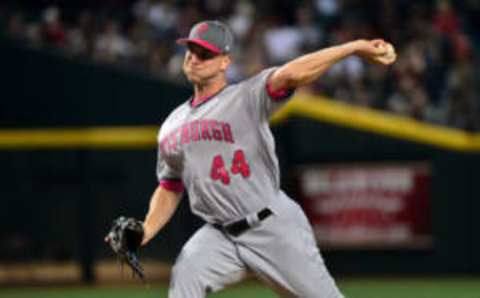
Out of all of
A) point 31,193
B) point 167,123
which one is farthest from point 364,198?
point 167,123

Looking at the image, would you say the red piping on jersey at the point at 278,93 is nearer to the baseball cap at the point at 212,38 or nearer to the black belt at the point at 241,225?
the baseball cap at the point at 212,38

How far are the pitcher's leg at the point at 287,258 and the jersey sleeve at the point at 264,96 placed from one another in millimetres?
474

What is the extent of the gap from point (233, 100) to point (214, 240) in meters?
0.63

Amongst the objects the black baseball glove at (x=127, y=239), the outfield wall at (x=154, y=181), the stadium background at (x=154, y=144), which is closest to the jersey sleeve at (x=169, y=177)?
the black baseball glove at (x=127, y=239)

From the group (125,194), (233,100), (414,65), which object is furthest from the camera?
(414,65)

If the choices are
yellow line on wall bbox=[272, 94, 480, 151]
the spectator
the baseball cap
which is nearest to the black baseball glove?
the baseball cap

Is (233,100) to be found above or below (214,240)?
above

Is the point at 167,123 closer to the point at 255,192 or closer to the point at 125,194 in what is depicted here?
the point at 255,192

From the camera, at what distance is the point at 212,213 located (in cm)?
503

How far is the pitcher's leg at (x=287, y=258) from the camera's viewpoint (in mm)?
4922

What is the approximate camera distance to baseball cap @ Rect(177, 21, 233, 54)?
4941 millimetres

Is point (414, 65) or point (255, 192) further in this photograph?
point (414, 65)

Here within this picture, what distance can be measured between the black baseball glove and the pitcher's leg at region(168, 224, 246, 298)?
213mm

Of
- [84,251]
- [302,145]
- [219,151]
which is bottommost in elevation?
[84,251]
